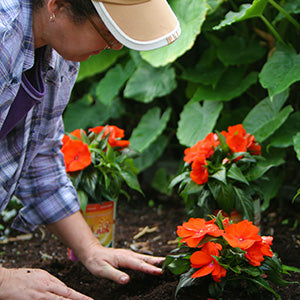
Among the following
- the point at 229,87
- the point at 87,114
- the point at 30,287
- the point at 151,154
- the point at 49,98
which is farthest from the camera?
the point at 87,114

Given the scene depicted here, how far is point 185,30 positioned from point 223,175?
0.94 meters

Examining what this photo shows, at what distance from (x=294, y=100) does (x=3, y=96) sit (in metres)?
1.72

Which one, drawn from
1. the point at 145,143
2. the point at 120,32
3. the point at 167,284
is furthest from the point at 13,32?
the point at 145,143

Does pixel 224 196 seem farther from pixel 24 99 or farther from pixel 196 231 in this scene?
pixel 24 99

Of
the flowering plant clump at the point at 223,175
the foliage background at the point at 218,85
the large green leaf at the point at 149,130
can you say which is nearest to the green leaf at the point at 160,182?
the foliage background at the point at 218,85

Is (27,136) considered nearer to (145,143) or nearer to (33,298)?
(33,298)

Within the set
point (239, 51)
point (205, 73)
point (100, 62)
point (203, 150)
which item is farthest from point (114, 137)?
point (100, 62)

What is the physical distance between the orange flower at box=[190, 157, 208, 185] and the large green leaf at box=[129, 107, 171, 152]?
0.96 m

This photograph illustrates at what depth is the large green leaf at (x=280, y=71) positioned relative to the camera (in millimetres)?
1859

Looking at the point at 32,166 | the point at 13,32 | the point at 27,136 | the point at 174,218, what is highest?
the point at 13,32

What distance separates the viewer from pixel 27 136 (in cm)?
134

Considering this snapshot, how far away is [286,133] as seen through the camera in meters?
2.06

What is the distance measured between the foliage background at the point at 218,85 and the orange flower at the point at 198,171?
0.20 m

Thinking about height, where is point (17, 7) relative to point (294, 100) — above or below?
above
